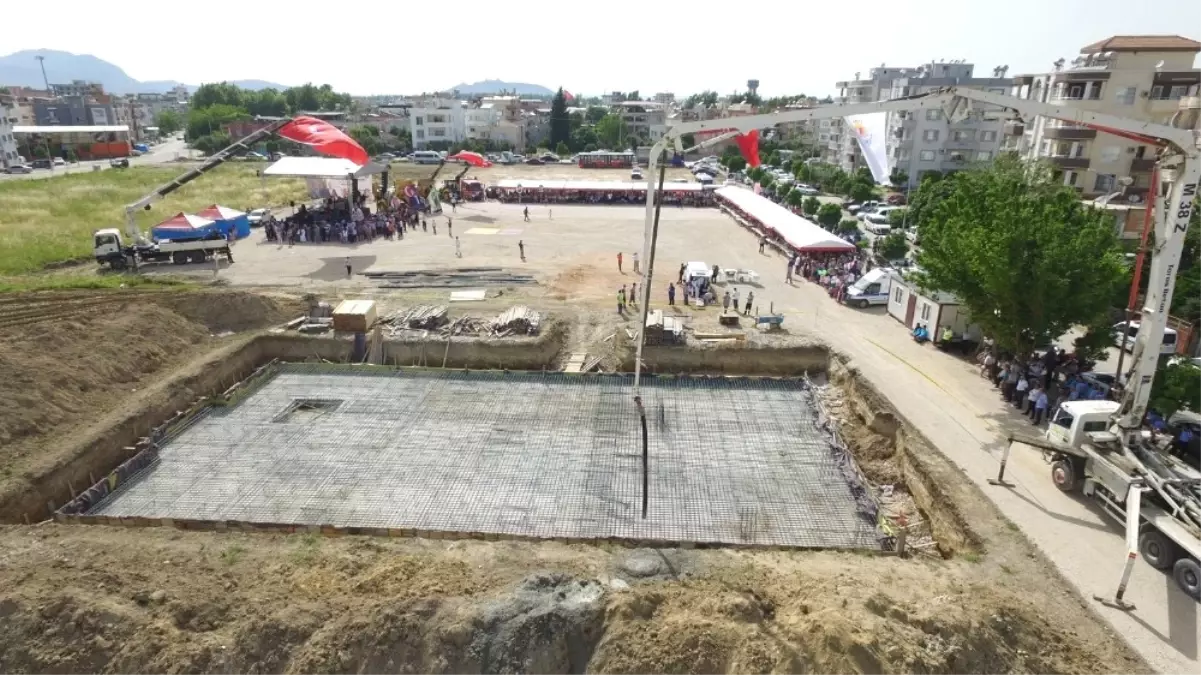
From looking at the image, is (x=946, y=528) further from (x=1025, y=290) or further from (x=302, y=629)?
(x=302, y=629)

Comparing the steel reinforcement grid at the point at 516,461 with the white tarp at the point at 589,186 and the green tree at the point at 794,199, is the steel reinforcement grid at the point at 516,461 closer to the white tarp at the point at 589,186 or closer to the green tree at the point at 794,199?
the green tree at the point at 794,199

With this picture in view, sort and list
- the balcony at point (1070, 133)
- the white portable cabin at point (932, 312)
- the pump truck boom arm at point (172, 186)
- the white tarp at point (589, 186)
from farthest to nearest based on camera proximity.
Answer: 1. the white tarp at point (589, 186)
2. the balcony at point (1070, 133)
3. the pump truck boom arm at point (172, 186)
4. the white portable cabin at point (932, 312)

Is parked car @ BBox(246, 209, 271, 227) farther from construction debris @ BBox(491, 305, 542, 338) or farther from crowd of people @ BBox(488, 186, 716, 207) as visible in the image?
construction debris @ BBox(491, 305, 542, 338)

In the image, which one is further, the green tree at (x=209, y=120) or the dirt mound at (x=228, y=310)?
the green tree at (x=209, y=120)

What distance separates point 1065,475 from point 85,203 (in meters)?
55.1

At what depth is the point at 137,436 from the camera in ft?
53.4

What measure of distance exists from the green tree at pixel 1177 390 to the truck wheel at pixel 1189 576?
5.03 metres

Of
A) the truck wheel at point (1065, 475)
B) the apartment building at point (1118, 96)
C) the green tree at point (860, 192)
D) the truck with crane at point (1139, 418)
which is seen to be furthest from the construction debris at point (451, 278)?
the apartment building at point (1118, 96)

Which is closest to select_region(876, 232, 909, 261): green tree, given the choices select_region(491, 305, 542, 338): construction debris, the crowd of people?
select_region(491, 305, 542, 338): construction debris

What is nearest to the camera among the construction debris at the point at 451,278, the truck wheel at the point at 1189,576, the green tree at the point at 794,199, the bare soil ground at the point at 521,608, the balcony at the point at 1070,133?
the bare soil ground at the point at 521,608

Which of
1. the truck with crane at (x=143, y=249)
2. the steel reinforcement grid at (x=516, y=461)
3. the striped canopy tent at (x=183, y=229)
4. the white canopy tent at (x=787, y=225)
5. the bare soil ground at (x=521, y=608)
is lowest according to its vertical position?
the steel reinforcement grid at (x=516, y=461)

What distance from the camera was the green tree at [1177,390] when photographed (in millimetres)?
14367

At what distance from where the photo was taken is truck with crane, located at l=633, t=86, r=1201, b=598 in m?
11.1

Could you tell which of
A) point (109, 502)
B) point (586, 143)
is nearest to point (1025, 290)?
point (109, 502)
